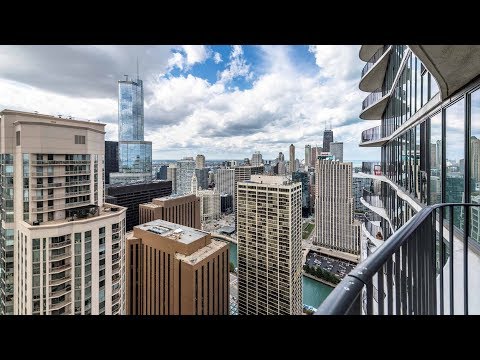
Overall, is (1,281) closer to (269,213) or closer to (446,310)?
(446,310)

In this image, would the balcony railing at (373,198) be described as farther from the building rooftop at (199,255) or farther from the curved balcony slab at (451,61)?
the building rooftop at (199,255)

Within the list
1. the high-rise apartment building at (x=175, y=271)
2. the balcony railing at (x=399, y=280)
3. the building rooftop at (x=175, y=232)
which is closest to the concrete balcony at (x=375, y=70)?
the balcony railing at (x=399, y=280)

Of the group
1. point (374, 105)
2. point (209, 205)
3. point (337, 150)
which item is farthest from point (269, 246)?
point (209, 205)

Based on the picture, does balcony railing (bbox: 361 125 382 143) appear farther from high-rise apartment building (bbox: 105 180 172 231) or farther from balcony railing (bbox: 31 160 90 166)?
high-rise apartment building (bbox: 105 180 172 231)

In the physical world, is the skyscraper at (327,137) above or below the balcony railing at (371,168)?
above

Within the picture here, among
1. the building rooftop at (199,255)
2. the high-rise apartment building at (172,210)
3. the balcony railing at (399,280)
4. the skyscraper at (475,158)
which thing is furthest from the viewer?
the high-rise apartment building at (172,210)
